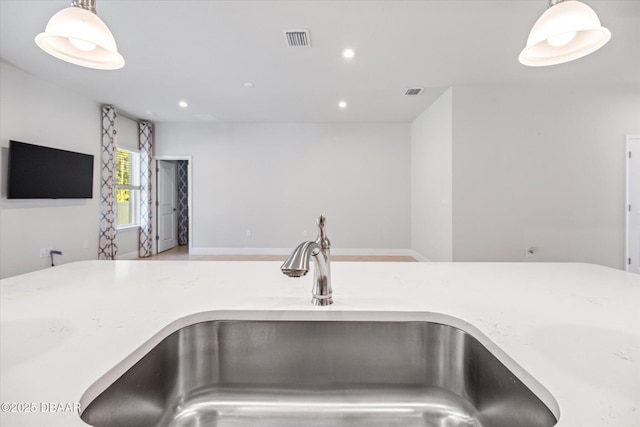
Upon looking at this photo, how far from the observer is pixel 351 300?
0.81 m

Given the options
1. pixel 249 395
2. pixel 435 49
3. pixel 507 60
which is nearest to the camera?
pixel 249 395

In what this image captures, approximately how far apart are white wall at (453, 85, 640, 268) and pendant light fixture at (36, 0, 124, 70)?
4.14 m

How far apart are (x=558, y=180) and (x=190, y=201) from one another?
21.2 ft

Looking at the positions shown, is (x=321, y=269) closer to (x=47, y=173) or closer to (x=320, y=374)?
(x=320, y=374)

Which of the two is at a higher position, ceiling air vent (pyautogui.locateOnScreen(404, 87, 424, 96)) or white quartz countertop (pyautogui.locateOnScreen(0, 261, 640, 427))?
ceiling air vent (pyautogui.locateOnScreen(404, 87, 424, 96))

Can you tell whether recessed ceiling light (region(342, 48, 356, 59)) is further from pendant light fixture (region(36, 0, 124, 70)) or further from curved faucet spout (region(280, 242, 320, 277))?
curved faucet spout (region(280, 242, 320, 277))

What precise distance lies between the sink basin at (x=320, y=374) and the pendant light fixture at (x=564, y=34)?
4.18 ft

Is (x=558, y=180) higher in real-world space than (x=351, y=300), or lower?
higher

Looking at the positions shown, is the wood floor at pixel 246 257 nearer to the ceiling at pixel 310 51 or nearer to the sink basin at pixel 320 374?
the ceiling at pixel 310 51

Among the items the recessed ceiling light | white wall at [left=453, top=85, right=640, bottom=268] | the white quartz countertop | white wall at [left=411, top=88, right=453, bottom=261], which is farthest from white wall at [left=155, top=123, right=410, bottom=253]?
the white quartz countertop

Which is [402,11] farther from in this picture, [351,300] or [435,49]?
[351,300]

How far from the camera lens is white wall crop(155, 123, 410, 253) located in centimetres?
625

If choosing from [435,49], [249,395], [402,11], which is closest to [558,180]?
[435,49]

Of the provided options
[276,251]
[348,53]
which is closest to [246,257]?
[276,251]
